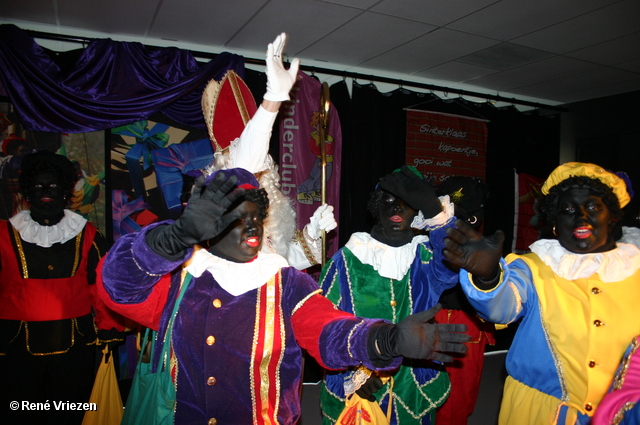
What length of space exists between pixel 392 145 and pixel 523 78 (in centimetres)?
204

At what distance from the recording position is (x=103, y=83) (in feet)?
13.2

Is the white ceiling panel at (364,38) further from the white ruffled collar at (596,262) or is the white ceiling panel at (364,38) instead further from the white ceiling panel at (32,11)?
the white ruffled collar at (596,262)

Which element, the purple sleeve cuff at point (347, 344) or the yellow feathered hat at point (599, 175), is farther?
the yellow feathered hat at point (599, 175)

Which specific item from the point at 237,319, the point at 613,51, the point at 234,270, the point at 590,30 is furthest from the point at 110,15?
the point at 613,51

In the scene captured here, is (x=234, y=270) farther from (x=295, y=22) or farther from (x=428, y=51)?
(x=428, y=51)

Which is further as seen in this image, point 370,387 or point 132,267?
point 370,387

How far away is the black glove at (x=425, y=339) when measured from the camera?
1.25 metres

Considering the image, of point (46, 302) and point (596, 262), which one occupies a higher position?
point (596, 262)

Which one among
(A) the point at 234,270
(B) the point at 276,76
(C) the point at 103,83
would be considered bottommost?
(A) the point at 234,270

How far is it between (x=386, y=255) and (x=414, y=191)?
470 millimetres

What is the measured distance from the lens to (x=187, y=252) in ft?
4.57

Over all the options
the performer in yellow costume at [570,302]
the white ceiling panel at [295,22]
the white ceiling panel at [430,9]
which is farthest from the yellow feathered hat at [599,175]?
the white ceiling panel at [295,22]

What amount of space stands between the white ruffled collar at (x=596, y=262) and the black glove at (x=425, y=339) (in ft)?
2.98

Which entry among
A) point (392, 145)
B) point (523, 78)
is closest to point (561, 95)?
point (523, 78)
